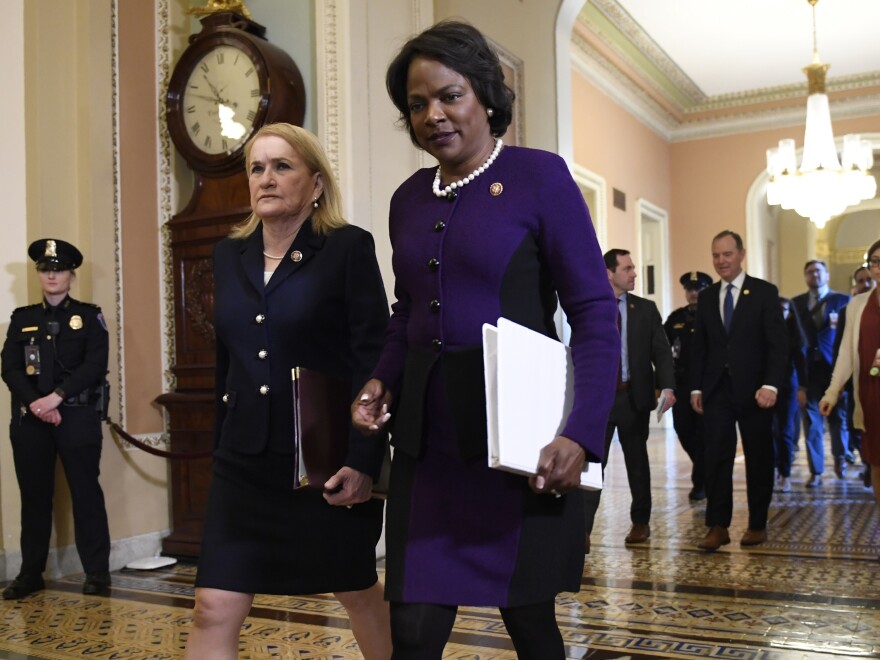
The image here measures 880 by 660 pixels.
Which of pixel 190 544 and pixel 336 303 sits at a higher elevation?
pixel 336 303

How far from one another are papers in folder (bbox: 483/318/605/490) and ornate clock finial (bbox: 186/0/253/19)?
155 inches

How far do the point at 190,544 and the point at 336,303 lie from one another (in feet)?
10.9

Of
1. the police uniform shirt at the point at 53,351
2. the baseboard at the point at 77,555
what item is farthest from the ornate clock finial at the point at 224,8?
the baseboard at the point at 77,555

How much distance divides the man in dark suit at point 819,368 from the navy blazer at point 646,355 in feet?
9.39

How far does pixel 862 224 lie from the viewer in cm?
2100

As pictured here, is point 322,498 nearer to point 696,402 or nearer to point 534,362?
point 534,362

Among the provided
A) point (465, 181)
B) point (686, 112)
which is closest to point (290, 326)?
point (465, 181)

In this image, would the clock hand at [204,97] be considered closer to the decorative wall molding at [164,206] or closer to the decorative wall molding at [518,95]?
the decorative wall molding at [164,206]

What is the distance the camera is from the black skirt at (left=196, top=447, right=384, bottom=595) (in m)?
2.09

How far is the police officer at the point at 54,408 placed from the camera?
4492 mm

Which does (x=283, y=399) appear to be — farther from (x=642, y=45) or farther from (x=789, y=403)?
(x=642, y=45)

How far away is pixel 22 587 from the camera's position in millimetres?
4375

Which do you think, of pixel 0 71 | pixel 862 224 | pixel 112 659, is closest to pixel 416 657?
pixel 112 659

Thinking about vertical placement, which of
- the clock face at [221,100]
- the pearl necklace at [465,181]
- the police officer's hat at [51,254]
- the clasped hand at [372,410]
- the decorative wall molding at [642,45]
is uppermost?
the decorative wall molding at [642,45]
